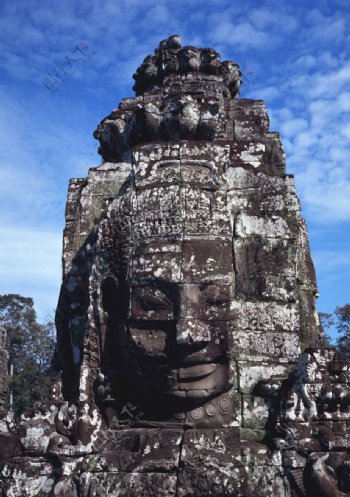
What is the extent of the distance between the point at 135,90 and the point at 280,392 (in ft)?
15.0

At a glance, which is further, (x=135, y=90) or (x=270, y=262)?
(x=135, y=90)

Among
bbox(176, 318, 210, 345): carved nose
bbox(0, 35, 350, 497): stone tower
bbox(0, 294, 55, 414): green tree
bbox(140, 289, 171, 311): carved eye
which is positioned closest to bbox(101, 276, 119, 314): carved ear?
bbox(0, 35, 350, 497): stone tower

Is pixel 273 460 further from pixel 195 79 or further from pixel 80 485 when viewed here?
pixel 195 79

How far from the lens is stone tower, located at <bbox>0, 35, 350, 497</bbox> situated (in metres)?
4.87

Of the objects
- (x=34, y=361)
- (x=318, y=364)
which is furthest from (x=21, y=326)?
(x=318, y=364)

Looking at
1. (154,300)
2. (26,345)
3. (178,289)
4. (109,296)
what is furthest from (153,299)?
(26,345)

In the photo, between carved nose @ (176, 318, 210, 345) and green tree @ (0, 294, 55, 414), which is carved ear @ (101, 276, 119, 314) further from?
green tree @ (0, 294, 55, 414)

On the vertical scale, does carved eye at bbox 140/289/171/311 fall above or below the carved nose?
above

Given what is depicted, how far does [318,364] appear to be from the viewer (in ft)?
16.9

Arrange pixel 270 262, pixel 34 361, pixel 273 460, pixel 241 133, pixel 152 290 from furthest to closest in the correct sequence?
pixel 34 361
pixel 241 133
pixel 270 262
pixel 152 290
pixel 273 460

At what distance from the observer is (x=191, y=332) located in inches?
201

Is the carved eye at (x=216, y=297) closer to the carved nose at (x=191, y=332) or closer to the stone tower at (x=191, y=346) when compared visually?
the stone tower at (x=191, y=346)

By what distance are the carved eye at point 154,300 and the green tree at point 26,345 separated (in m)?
36.4

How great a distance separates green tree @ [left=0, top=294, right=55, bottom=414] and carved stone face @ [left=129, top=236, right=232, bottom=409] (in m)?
36.3
